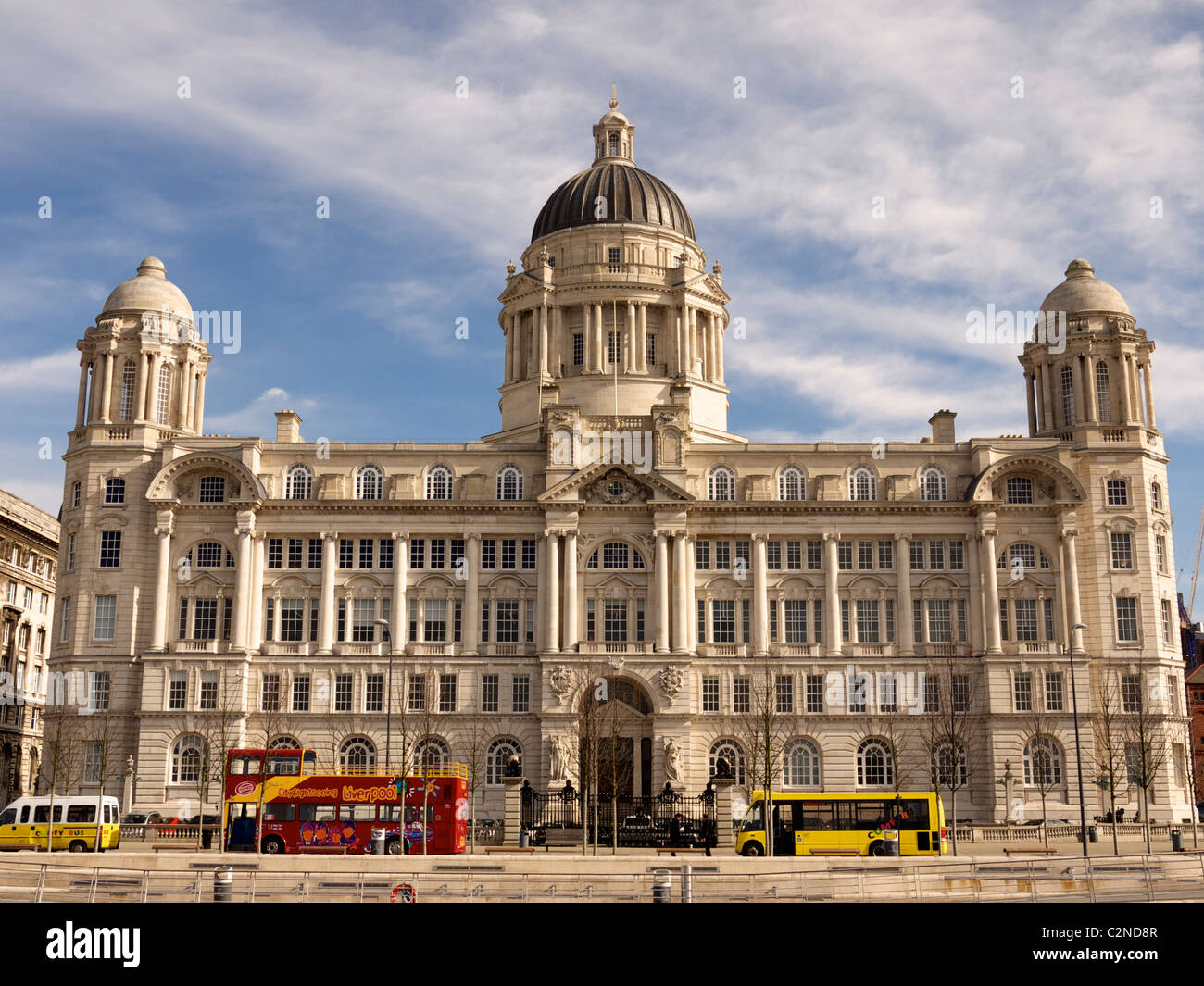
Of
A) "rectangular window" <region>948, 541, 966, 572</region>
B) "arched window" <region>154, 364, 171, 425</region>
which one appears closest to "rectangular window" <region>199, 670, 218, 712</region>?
"arched window" <region>154, 364, 171, 425</region>

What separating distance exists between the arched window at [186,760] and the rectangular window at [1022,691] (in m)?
50.4

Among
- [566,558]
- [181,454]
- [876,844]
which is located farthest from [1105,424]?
[181,454]

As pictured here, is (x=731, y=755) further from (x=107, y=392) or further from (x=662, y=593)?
(x=107, y=392)

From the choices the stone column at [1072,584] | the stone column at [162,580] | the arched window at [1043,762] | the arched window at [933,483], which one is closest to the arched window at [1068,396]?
the stone column at [1072,584]

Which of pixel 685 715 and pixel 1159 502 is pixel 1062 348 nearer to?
pixel 1159 502

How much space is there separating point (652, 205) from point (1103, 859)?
70052mm

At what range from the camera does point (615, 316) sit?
105438mm

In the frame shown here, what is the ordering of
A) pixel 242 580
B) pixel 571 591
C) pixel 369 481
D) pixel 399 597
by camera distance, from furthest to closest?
pixel 369 481, pixel 399 597, pixel 242 580, pixel 571 591

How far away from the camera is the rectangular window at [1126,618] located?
8738cm

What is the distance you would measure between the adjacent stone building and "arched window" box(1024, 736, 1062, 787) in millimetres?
74917

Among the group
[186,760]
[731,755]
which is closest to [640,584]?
[731,755]

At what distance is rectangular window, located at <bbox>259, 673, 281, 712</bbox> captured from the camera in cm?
8631

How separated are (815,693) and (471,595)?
2264 centimetres
